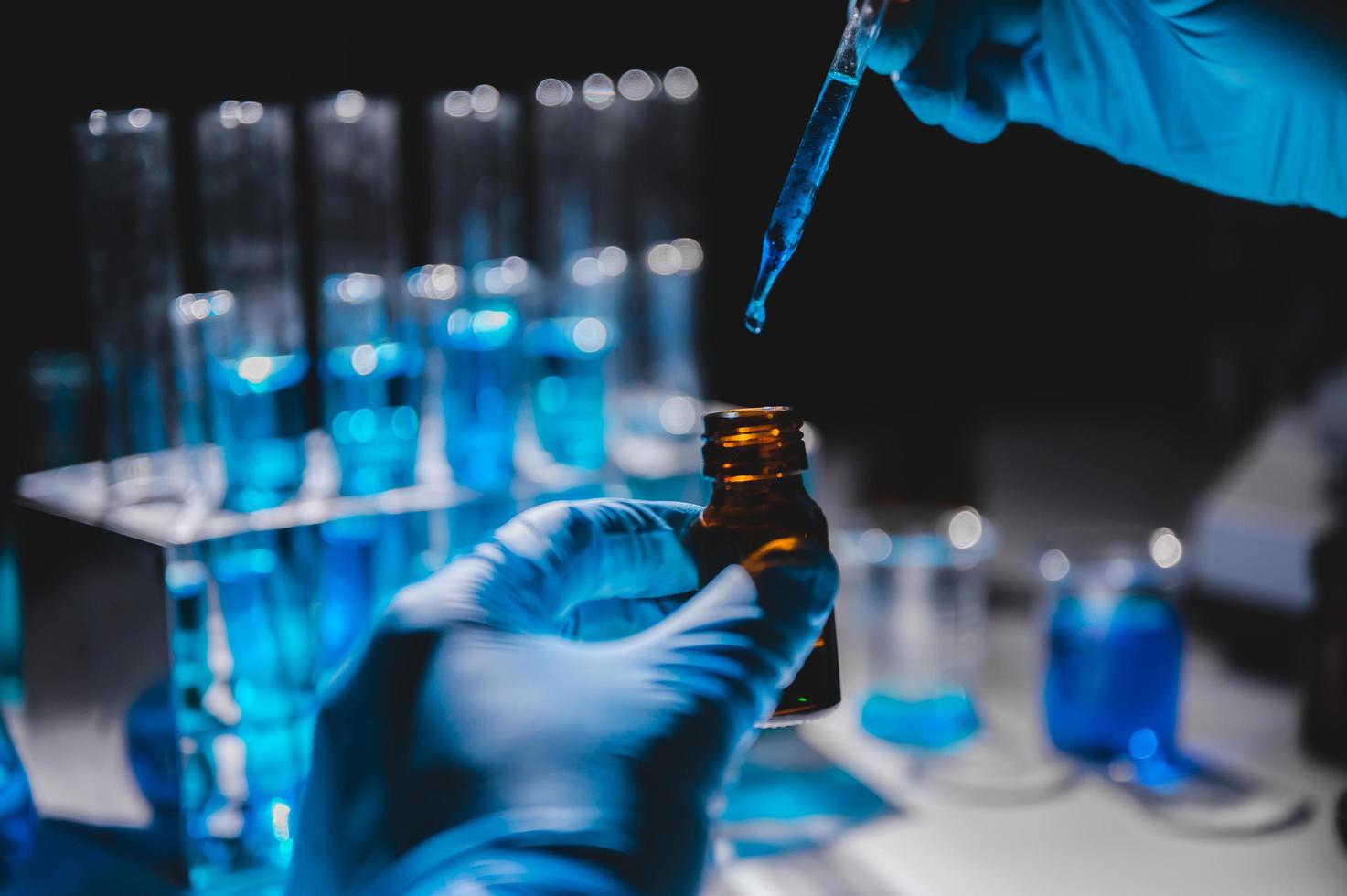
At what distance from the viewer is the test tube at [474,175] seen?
1.58 metres

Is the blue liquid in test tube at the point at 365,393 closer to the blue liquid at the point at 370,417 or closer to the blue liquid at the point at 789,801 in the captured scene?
the blue liquid at the point at 370,417

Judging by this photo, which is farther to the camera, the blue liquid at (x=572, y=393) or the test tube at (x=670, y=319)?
the test tube at (x=670, y=319)

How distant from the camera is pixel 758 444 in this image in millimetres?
812

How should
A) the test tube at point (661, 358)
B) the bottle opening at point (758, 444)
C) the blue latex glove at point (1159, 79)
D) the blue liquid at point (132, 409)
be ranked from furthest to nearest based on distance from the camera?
the test tube at point (661, 358) → the blue liquid at point (132, 409) → the blue latex glove at point (1159, 79) → the bottle opening at point (758, 444)

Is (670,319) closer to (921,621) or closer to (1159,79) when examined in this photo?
(921,621)

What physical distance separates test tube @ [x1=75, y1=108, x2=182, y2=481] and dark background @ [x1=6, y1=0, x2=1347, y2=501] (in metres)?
0.59

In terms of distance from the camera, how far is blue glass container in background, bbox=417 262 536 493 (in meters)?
1.47

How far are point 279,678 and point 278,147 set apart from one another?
590 mm

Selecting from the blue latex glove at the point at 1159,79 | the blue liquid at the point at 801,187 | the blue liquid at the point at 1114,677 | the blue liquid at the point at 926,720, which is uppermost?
the blue latex glove at the point at 1159,79

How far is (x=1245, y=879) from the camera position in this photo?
50.3 inches

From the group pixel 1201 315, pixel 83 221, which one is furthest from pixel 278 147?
pixel 1201 315

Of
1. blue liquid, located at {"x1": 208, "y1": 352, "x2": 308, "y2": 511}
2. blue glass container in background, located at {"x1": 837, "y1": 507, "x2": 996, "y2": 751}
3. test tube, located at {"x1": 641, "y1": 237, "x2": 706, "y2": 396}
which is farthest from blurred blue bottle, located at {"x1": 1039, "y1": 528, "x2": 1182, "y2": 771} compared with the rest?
blue liquid, located at {"x1": 208, "y1": 352, "x2": 308, "y2": 511}

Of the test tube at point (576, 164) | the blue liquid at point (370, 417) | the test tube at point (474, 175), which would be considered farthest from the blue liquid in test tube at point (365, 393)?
the test tube at point (576, 164)

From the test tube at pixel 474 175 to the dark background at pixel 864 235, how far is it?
626mm
